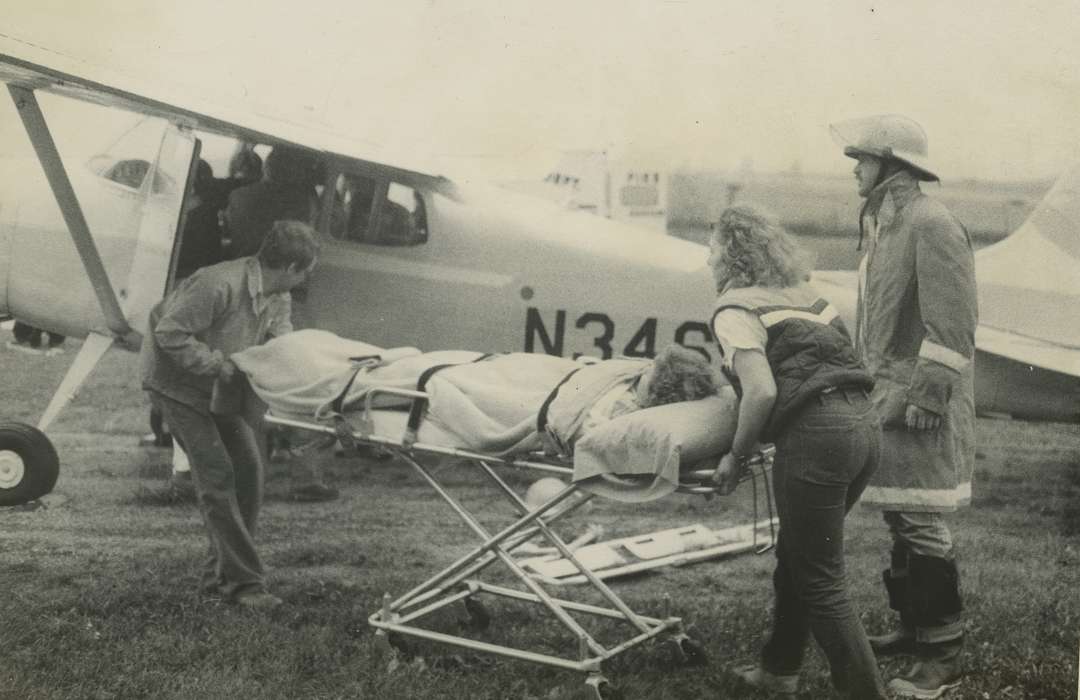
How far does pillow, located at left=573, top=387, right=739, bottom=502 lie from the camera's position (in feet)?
8.86

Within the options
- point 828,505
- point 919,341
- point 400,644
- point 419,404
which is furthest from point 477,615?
point 919,341

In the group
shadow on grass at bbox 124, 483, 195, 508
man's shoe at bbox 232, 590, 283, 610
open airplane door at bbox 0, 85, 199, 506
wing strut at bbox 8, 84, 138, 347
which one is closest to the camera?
man's shoe at bbox 232, 590, 283, 610

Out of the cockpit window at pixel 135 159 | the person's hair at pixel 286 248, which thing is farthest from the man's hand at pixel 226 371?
the cockpit window at pixel 135 159

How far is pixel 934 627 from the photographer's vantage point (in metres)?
3.18

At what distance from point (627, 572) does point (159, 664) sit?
5.77ft

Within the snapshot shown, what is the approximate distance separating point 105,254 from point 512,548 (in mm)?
2807

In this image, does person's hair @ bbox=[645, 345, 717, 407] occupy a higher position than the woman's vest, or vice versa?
the woman's vest

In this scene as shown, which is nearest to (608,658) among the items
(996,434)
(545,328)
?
(545,328)

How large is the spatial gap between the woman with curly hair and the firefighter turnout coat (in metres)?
0.40

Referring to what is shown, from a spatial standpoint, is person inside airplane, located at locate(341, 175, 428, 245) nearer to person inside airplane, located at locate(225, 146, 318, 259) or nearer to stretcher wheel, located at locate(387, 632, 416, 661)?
person inside airplane, located at locate(225, 146, 318, 259)

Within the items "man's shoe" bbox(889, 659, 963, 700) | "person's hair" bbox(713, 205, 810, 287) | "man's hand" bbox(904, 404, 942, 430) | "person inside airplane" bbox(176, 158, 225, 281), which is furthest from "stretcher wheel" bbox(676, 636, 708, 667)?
"person inside airplane" bbox(176, 158, 225, 281)

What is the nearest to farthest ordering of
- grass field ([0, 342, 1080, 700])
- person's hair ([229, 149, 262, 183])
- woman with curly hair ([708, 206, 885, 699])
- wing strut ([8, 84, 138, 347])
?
woman with curly hair ([708, 206, 885, 699])
grass field ([0, 342, 1080, 700])
wing strut ([8, 84, 138, 347])
person's hair ([229, 149, 262, 183])

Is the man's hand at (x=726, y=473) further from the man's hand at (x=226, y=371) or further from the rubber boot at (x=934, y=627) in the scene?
the man's hand at (x=226, y=371)

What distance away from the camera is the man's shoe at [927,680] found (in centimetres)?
316
